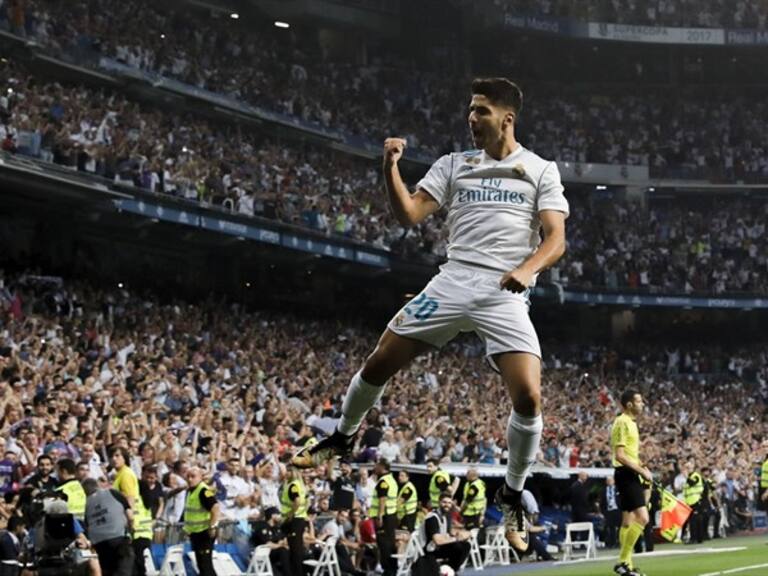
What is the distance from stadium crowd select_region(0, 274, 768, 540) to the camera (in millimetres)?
21094

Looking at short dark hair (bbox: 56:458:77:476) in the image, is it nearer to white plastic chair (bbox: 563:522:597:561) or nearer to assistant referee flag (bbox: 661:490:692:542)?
assistant referee flag (bbox: 661:490:692:542)

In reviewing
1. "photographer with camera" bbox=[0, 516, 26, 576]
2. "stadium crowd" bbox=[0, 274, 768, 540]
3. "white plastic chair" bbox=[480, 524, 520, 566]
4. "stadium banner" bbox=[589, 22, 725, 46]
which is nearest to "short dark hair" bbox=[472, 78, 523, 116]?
"photographer with camera" bbox=[0, 516, 26, 576]

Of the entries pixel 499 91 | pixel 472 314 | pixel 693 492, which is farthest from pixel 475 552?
pixel 499 91

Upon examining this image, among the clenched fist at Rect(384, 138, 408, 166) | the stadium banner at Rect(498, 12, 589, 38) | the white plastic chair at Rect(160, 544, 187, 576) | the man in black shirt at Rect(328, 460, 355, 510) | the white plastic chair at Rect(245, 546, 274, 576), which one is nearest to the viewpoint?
the clenched fist at Rect(384, 138, 408, 166)

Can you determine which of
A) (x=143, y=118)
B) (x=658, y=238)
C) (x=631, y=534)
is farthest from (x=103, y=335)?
(x=658, y=238)

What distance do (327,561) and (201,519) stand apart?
136 inches

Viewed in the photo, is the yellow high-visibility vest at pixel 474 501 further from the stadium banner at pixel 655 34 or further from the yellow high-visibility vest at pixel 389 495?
the stadium banner at pixel 655 34

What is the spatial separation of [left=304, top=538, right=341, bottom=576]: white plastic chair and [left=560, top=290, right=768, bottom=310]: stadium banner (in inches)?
1134

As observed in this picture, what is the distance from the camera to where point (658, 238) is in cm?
5481

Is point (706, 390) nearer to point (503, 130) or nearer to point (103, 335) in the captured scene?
point (103, 335)

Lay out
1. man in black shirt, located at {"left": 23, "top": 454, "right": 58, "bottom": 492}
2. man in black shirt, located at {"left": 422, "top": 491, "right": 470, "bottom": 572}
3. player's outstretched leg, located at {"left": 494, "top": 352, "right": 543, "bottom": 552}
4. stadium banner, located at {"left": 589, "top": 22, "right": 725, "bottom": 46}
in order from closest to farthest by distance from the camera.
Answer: player's outstretched leg, located at {"left": 494, "top": 352, "right": 543, "bottom": 552} < man in black shirt, located at {"left": 23, "top": 454, "right": 58, "bottom": 492} < man in black shirt, located at {"left": 422, "top": 491, "right": 470, "bottom": 572} < stadium banner, located at {"left": 589, "top": 22, "right": 725, "bottom": 46}

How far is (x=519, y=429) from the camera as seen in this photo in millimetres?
8562

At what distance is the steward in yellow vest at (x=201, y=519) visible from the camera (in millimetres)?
17891

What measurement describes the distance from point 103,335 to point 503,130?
70.4 ft
